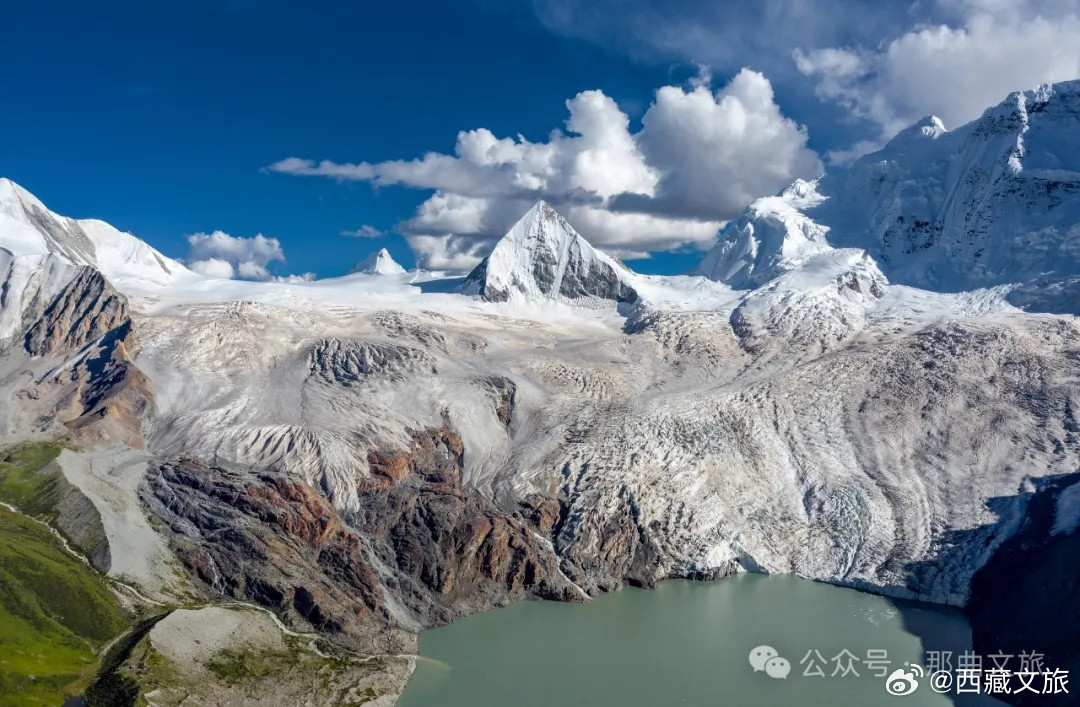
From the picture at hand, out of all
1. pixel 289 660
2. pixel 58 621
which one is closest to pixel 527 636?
pixel 289 660

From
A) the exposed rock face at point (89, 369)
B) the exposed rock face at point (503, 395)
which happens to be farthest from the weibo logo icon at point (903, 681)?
the exposed rock face at point (89, 369)

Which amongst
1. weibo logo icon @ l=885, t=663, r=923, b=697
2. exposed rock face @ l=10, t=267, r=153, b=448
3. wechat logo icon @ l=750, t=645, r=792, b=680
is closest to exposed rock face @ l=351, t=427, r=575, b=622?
wechat logo icon @ l=750, t=645, r=792, b=680

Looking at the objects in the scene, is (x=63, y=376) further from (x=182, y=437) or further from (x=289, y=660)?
(x=289, y=660)

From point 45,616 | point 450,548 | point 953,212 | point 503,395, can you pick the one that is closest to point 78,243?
point 503,395

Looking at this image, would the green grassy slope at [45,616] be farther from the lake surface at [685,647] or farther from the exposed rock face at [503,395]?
the exposed rock face at [503,395]

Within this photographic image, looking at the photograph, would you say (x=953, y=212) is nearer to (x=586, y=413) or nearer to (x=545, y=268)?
(x=545, y=268)

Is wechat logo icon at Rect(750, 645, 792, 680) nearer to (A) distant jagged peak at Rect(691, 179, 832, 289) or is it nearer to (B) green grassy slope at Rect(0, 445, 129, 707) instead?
(B) green grassy slope at Rect(0, 445, 129, 707)
